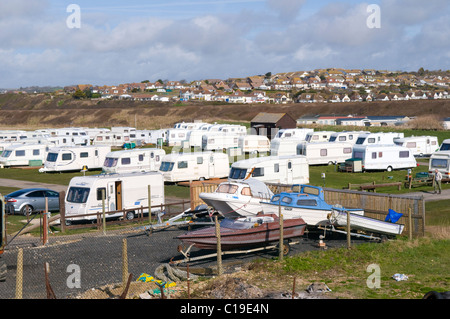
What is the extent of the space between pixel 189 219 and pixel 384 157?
2420cm

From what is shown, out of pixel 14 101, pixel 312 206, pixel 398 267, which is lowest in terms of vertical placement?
pixel 398 267

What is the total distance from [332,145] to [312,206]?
27462 mm

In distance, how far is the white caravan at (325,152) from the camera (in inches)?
1825

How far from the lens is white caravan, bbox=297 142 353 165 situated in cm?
4634

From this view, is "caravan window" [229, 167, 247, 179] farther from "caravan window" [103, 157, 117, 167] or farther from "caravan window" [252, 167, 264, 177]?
"caravan window" [103, 157, 117, 167]

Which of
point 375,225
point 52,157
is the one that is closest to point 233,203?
point 375,225

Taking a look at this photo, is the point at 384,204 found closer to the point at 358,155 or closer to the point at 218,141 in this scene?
the point at 358,155

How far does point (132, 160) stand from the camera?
41031 mm

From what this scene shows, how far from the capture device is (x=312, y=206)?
20.4 m

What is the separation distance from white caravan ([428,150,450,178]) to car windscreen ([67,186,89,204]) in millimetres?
22421

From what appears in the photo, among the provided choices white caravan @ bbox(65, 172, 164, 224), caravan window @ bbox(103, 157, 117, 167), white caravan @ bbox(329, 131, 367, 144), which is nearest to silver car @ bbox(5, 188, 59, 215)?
white caravan @ bbox(65, 172, 164, 224)

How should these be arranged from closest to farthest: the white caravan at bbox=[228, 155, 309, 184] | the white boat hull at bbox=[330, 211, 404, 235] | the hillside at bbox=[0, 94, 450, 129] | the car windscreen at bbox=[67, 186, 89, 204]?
1. the white boat hull at bbox=[330, 211, 404, 235]
2. the car windscreen at bbox=[67, 186, 89, 204]
3. the white caravan at bbox=[228, 155, 309, 184]
4. the hillside at bbox=[0, 94, 450, 129]
